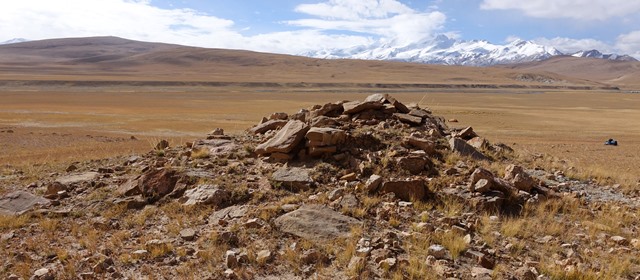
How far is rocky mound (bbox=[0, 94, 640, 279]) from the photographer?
597 centimetres

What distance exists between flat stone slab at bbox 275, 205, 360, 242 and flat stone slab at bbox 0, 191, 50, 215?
13.6 feet

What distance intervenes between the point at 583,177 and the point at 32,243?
10.2 metres

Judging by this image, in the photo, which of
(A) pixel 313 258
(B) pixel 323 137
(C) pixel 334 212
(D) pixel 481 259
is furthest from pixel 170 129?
(D) pixel 481 259

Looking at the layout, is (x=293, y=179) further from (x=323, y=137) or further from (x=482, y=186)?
(x=482, y=186)

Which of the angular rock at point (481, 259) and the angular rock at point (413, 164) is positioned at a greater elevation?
the angular rock at point (413, 164)

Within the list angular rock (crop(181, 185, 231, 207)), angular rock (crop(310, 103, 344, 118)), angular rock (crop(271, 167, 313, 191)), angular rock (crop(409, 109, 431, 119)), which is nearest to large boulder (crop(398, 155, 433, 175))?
angular rock (crop(271, 167, 313, 191))

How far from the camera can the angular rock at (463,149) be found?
32.9 feet

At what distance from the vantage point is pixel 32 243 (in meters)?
6.55

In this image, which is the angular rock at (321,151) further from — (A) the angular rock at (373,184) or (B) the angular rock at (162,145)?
(B) the angular rock at (162,145)

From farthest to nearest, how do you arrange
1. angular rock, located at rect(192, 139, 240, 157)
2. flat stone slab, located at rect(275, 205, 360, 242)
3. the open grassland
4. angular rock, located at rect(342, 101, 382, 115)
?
the open grassland < angular rock, located at rect(342, 101, 382, 115) < angular rock, located at rect(192, 139, 240, 157) < flat stone slab, located at rect(275, 205, 360, 242)

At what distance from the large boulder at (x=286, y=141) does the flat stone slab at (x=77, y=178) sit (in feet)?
10.3

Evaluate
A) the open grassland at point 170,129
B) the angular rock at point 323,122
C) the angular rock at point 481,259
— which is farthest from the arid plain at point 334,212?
the open grassland at point 170,129

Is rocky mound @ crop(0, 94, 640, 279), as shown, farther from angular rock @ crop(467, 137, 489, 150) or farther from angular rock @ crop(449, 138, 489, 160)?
angular rock @ crop(467, 137, 489, 150)

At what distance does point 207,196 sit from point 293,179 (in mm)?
1466
